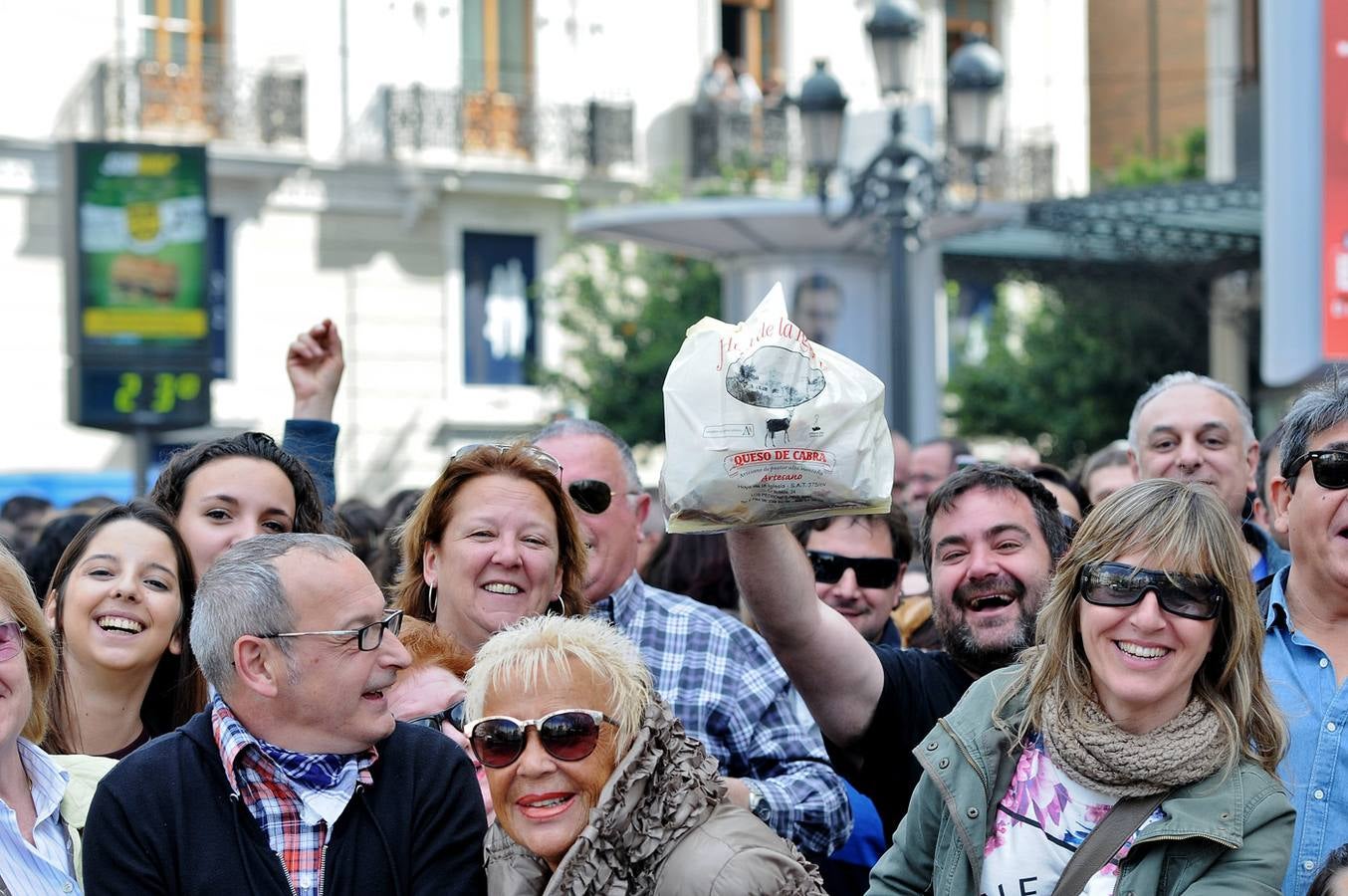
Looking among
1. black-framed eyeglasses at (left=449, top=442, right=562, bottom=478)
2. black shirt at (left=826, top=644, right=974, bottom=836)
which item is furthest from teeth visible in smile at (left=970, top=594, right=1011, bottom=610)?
black-framed eyeglasses at (left=449, top=442, right=562, bottom=478)

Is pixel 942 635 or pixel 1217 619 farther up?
pixel 1217 619

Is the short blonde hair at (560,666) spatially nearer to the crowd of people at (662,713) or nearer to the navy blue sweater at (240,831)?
the crowd of people at (662,713)

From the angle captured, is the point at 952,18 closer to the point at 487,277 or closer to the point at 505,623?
the point at 487,277

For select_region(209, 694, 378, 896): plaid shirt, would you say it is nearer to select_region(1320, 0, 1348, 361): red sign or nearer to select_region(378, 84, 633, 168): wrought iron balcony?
select_region(1320, 0, 1348, 361): red sign

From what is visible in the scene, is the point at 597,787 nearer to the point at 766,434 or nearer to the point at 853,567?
the point at 766,434

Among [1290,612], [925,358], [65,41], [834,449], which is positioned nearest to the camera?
[834,449]

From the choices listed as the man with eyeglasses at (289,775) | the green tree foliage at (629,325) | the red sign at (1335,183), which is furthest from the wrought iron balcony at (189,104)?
the man with eyeglasses at (289,775)

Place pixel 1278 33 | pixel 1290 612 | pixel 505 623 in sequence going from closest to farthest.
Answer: pixel 1290 612 < pixel 505 623 < pixel 1278 33

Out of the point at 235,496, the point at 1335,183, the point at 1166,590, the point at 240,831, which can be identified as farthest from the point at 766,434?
the point at 1335,183

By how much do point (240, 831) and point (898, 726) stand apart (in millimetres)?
1565

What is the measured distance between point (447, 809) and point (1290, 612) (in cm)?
186

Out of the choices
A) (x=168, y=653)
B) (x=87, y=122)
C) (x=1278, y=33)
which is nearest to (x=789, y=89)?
(x=87, y=122)

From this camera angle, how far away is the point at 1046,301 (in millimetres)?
25703

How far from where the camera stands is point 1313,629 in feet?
13.2
